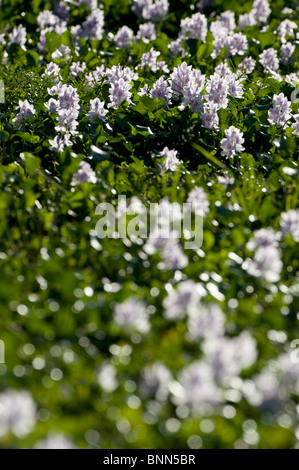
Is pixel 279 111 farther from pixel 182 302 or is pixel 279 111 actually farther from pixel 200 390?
pixel 200 390

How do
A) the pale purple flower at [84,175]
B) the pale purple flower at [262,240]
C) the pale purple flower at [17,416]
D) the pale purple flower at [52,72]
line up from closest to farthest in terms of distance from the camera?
the pale purple flower at [17,416]
the pale purple flower at [262,240]
the pale purple flower at [84,175]
the pale purple flower at [52,72]

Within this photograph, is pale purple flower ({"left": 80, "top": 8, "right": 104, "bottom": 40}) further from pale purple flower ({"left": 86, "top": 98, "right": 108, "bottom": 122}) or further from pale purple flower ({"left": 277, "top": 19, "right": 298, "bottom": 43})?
pale purple flower ({"left": 86, "top": 98, "right": 108, "bottom": 122})

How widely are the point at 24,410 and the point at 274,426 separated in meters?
0.87

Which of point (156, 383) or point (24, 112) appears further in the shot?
point (24, 112)

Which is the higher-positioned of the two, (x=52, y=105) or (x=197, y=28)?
(x=52, y=105)

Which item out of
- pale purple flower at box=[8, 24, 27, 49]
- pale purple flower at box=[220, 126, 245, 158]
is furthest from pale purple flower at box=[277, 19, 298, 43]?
pale purple flower at box=[220, 126, 245, 158]

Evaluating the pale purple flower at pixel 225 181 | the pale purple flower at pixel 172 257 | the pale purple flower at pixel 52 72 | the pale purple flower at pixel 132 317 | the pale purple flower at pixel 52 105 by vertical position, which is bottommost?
the pale purple flower at pixel 52 72

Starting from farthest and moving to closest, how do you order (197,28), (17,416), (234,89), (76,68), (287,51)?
(197,28)
(287,51)
(76,68)
(234,89)
(17,416)

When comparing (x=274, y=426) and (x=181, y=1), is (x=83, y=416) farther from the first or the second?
(x=181, y=1)

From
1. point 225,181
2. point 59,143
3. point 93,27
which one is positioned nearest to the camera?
point 225,181

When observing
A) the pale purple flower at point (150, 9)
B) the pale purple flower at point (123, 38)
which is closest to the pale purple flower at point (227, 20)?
the pale purple flower at point (150, 9)

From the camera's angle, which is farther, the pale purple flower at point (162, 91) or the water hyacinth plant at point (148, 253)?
the pale purple flower at point (162, 91)

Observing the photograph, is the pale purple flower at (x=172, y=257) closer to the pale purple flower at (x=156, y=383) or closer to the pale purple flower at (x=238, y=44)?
the pale purple flower at (x=156, y=383)

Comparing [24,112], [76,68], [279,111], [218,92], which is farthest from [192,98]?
[76,68]
